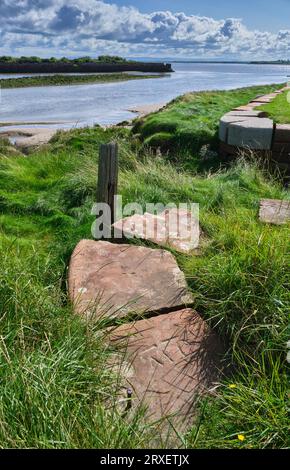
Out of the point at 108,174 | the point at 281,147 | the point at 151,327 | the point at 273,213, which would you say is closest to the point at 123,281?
the point at 151,327

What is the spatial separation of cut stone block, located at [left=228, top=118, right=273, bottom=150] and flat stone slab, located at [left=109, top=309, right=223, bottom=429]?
13.7ft

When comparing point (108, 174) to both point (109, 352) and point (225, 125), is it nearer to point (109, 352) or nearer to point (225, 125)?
point (109, 352)

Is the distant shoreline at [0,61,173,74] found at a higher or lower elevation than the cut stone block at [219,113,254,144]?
higher

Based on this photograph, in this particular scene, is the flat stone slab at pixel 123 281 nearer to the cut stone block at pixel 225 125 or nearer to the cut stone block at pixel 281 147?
the cut stone block at pixel 281 147

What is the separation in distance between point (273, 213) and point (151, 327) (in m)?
1.79

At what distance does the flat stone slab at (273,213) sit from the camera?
3.56 m

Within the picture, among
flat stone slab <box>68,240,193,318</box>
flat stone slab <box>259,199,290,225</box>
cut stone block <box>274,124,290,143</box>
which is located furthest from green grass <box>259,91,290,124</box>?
flat stone slab <box>68,240,193,318</box>

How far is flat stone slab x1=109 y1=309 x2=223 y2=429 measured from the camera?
82.2 inches

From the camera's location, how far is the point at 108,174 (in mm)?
4047

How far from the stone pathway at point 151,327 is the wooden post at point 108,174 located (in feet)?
2.80

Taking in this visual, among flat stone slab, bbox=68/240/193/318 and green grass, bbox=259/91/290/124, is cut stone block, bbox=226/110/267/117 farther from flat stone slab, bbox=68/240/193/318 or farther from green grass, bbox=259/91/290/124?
flat stone slab, bbox=68/240/193/318

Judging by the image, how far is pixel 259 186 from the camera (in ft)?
16.9

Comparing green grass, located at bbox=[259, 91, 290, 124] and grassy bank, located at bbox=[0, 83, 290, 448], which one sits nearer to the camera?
grassy bank, located at bbox=[0, 83, 290, 448]

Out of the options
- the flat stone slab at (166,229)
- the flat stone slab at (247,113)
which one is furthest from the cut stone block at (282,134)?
the flat stone slab at (166,229)
